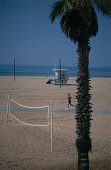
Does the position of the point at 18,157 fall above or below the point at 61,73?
below

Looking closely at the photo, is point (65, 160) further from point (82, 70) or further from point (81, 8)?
point (81, 8)

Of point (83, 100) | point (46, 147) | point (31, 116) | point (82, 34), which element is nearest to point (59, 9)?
point (82, 34)

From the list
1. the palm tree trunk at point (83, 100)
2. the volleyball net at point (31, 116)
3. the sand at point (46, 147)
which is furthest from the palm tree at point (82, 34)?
the volleyball net at point (31, 116)

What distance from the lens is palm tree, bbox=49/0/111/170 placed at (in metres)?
6.32

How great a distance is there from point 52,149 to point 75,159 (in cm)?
129

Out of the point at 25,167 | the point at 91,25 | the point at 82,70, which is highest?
the point at 91,25

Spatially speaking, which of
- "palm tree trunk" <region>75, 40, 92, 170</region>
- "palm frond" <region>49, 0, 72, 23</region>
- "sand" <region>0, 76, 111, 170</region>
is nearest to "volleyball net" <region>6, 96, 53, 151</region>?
"sand" <region>0, 76, 111, 170</region>

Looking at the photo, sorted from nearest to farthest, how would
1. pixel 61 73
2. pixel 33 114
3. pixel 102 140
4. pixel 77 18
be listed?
pixel 77 18
pixel 102 140
pixel 33 114
pixel 61 73

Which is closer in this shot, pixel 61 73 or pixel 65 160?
pixel 65 160

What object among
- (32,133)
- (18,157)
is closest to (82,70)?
(18,157)

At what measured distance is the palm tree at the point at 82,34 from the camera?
6324 mm

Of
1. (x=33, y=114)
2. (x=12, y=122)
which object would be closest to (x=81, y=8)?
(x=12, y=122)

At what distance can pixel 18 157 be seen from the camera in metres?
8.42

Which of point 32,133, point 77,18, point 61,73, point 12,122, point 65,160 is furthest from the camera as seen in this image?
point 61,73
